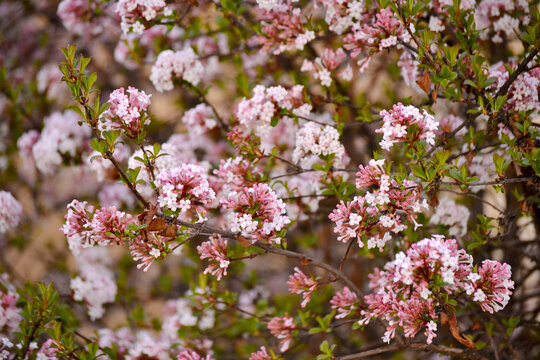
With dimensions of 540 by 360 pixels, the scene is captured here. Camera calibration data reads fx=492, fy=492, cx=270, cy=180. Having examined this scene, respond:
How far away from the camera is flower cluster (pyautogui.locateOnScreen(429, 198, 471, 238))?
2.40 m

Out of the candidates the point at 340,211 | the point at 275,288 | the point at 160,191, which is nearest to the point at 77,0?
the point at 160,191

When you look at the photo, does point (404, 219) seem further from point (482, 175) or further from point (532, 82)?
point (532, 82)

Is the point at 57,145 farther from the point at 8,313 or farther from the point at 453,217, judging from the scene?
the point at 453,217

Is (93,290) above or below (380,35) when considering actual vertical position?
below

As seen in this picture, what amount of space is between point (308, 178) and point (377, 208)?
103 centimetres

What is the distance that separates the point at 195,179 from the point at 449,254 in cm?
85

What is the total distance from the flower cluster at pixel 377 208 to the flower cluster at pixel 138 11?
50.3 inches

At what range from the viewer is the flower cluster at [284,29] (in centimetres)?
235

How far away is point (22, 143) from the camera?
3.42m

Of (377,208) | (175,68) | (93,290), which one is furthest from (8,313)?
(377,208)

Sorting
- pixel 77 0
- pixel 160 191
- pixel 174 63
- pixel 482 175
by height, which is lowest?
pixel 160 191

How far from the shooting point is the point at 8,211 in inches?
112

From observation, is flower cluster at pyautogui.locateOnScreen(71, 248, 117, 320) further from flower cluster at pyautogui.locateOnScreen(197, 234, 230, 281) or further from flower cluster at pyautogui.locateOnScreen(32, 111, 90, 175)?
flower cluster at pyautogui.locateOnScreen(197, 234, 230, 281)

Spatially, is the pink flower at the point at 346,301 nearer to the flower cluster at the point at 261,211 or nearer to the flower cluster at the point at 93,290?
the flower cluster at the point at 261,211
